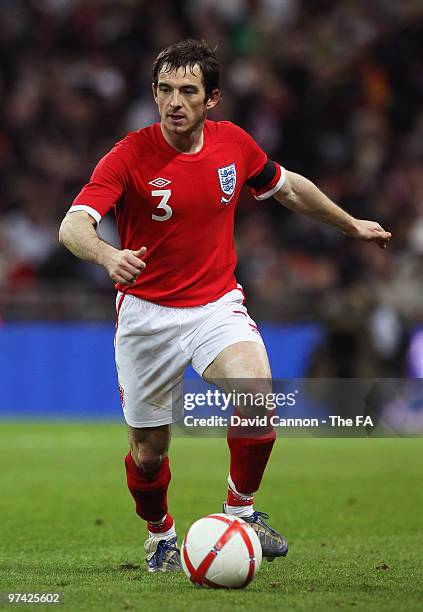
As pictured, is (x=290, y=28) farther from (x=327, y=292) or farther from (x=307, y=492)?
(x=307, y=492)

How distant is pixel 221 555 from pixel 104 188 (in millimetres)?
1856

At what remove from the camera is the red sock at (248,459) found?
6199mm

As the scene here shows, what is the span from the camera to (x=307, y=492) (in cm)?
976

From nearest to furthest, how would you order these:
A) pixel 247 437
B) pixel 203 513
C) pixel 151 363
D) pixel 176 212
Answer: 1. pixel 247 437
2. pixel 176 212
3. pixel 151 363
4. pixel 203 513

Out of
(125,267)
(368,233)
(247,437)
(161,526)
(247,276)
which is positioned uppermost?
(125,267)

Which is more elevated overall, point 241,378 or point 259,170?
point 259,170

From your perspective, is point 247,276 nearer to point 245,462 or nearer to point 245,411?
point 245,462

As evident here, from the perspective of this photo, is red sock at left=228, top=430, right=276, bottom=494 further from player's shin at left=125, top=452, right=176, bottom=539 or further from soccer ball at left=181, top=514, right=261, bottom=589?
soccer ball at left=181, top=514, right=261, bottom=589

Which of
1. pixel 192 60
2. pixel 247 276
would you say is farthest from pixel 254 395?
pixel 247 276

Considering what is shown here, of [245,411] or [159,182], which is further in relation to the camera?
[159,182]

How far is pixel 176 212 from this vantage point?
632 centimetres

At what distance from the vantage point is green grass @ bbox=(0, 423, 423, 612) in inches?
216

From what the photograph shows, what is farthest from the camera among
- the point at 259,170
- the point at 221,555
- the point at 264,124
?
→ the point at 264,124

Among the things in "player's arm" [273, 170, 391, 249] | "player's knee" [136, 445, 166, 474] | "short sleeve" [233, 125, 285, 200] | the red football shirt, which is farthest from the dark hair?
"player's knee" [136, 445, 166, 474]
